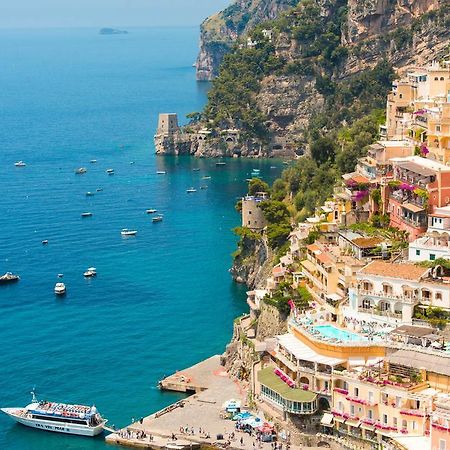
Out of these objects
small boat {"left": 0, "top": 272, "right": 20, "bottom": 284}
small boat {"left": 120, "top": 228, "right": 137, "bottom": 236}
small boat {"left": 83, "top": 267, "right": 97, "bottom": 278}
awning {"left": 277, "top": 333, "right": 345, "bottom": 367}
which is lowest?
small boat {"left": 0, "top": 272, "right": 20, "bottom": 284}

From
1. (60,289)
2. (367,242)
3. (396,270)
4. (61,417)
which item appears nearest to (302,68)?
(60,289)

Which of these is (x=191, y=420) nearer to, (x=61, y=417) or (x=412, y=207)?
(x=61, y=417)

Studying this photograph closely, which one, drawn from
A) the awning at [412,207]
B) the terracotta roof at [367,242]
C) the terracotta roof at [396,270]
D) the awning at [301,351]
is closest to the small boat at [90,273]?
the terracotta roof at [367,242]

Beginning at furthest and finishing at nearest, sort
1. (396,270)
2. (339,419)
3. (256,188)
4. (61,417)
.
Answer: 1. (256,188)
2. (61,417)
3. (396,270)
4. (339,419)

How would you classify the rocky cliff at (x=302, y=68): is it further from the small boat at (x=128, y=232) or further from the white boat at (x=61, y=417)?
the white boat at (x=61, y=417)

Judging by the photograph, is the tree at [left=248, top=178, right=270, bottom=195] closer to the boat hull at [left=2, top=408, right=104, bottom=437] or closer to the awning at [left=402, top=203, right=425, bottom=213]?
the awning at [left=402, top=203, right=425, bottom=213]

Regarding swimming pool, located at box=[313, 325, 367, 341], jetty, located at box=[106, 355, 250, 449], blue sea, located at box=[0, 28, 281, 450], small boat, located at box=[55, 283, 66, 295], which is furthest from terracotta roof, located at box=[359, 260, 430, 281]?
small boat, located at box=[55, 283, 66, 295]
